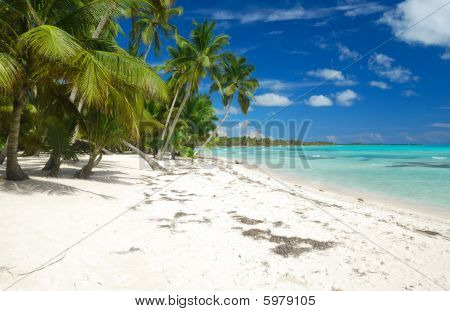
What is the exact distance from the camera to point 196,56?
61.0 ft

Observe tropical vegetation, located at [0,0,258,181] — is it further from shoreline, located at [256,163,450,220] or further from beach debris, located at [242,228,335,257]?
shoreline, located at [256,163,450,220]

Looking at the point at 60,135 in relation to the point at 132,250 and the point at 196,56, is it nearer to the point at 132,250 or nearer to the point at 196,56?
the point at 132,250

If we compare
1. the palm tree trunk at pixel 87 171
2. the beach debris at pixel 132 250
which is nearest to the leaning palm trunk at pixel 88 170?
the palm tree trunk at pixel 87 171

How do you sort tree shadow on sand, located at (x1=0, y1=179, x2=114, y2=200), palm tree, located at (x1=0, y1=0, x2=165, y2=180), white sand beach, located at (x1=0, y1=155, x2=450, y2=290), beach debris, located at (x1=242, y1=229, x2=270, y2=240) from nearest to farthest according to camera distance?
white sand beach, located at (x1=0, y1=155, x2=450, y2=290), beach debris, located at (x1=242, y1=229, x2=270, y2=240), palm tree, located at (x1=0, y1=0, x2=165, y2=180), tree shadow on sand, located at (x1=0, y1=179, x2=114, y2=200)

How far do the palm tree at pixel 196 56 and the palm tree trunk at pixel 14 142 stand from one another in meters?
11.9

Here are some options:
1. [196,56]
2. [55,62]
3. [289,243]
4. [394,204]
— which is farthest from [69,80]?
[196,56]

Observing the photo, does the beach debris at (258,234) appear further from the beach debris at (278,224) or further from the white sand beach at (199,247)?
the beach debris at (278,224)

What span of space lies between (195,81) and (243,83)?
8359mm

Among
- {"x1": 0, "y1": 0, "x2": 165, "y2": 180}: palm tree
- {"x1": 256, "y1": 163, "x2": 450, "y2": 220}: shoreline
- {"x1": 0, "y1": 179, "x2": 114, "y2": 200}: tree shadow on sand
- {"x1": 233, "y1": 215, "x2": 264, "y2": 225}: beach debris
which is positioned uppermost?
{"x1": 0, "y1": 0, "x2": 165, "y2": 180}: palm tree

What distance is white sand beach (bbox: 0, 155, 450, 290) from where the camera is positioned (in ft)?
9.27

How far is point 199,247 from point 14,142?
17.7 ft

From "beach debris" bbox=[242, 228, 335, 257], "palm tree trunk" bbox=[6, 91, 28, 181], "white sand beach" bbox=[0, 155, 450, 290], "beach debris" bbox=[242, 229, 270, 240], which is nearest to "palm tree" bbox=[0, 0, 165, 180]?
"palm tree trunk" bbox=[6, 91, 28, 181]

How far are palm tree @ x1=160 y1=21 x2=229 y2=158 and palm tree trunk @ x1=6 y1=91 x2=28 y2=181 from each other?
11.9 m

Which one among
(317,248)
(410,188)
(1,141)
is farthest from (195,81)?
(317,248)
